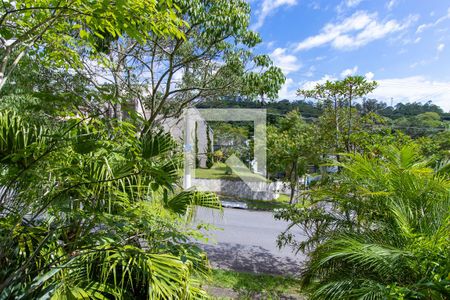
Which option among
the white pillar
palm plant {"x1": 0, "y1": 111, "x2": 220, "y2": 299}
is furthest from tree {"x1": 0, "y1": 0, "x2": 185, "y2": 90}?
the white pillar

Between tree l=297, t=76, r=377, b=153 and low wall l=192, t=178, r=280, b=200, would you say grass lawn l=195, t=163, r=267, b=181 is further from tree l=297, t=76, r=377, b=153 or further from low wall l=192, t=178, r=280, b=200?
tree l=297, t=76, r=377, b=153

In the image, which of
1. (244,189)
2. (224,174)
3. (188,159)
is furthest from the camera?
(224,174)

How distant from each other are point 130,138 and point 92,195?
24.8 inches

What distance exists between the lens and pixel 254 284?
13.9ft

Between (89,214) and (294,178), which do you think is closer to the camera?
(89,214)

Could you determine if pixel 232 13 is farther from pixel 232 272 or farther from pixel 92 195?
pixel 232 272

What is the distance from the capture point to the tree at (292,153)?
10359 millimetres

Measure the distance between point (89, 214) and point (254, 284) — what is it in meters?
3.10

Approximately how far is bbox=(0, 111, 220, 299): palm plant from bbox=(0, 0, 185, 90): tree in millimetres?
587

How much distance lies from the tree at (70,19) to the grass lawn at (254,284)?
128 inches

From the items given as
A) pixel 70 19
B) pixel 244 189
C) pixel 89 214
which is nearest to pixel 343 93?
pixel 70 19

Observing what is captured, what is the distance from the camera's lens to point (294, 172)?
1170cm

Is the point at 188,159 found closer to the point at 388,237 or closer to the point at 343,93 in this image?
the point at 388,237

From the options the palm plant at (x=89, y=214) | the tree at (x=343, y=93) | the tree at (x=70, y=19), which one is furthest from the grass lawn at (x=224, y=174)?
the palm plant at (x=89, y=214)
